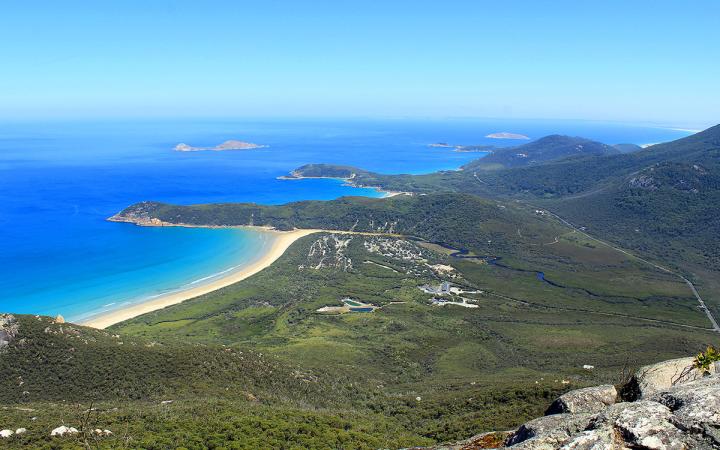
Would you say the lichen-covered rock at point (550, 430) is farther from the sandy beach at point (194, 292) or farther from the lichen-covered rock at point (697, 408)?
the sandy beach at point (194, 292)

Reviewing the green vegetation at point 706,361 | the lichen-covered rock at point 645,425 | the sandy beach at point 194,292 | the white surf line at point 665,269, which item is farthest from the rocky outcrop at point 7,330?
the white surf line at point 665,269

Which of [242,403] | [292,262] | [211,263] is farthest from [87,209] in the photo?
[242,403]

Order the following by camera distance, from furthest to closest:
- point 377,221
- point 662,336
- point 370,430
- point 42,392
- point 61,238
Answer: point 377,221
point 61,238
point 662,336
point 42,392
point 370,430

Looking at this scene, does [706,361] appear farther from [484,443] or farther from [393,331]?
[393,331]

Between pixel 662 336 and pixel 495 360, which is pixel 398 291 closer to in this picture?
pixel 495 360

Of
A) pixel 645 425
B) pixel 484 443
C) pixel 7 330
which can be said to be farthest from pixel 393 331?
pixel 645 425

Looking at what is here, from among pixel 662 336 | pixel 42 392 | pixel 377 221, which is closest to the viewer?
pixel 42 392
